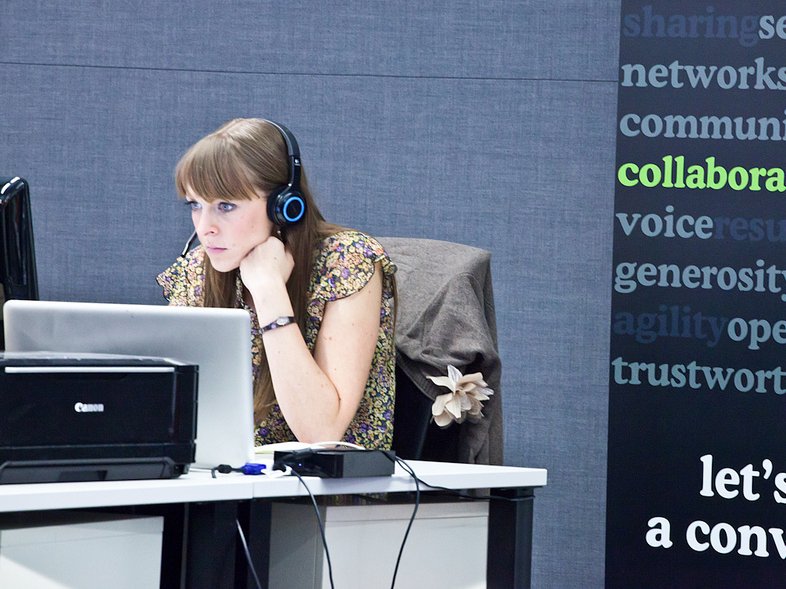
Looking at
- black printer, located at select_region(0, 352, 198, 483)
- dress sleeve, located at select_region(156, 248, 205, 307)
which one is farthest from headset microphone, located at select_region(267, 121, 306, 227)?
black printer, located at select_region(0, 352, 198, 483)

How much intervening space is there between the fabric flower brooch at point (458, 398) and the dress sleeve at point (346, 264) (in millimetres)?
238

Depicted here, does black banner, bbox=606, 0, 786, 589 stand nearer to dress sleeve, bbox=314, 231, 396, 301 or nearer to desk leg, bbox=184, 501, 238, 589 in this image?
dress sleeve, bbox=314, 231, 396, 301

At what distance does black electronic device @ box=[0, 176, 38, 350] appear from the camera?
1.38 m

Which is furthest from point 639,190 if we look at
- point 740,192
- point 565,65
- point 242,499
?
point 242,499

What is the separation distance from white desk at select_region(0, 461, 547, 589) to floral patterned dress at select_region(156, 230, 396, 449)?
616 millimetres

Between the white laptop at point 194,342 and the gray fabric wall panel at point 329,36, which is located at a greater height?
the gray fabric wall panel at point 329,36

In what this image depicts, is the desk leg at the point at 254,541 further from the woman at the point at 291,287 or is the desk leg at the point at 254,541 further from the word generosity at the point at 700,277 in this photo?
the word generosity at the point at 700,277

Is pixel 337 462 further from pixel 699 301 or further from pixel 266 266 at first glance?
pixel 699 301

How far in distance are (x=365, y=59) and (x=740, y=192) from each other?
114 centimetres

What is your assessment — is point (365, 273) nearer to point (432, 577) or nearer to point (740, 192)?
point (432, 577)

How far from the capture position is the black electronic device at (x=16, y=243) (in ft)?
4.52

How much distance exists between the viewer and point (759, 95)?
9.45 feet

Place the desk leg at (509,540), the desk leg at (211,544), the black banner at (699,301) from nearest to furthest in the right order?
the desk leg at (211,544) < the desk leg at (509,540) < the black banner at (699,301)

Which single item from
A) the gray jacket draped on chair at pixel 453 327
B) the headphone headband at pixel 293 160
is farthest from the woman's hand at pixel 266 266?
the gray jacket draped on chair at pixel 453 327
